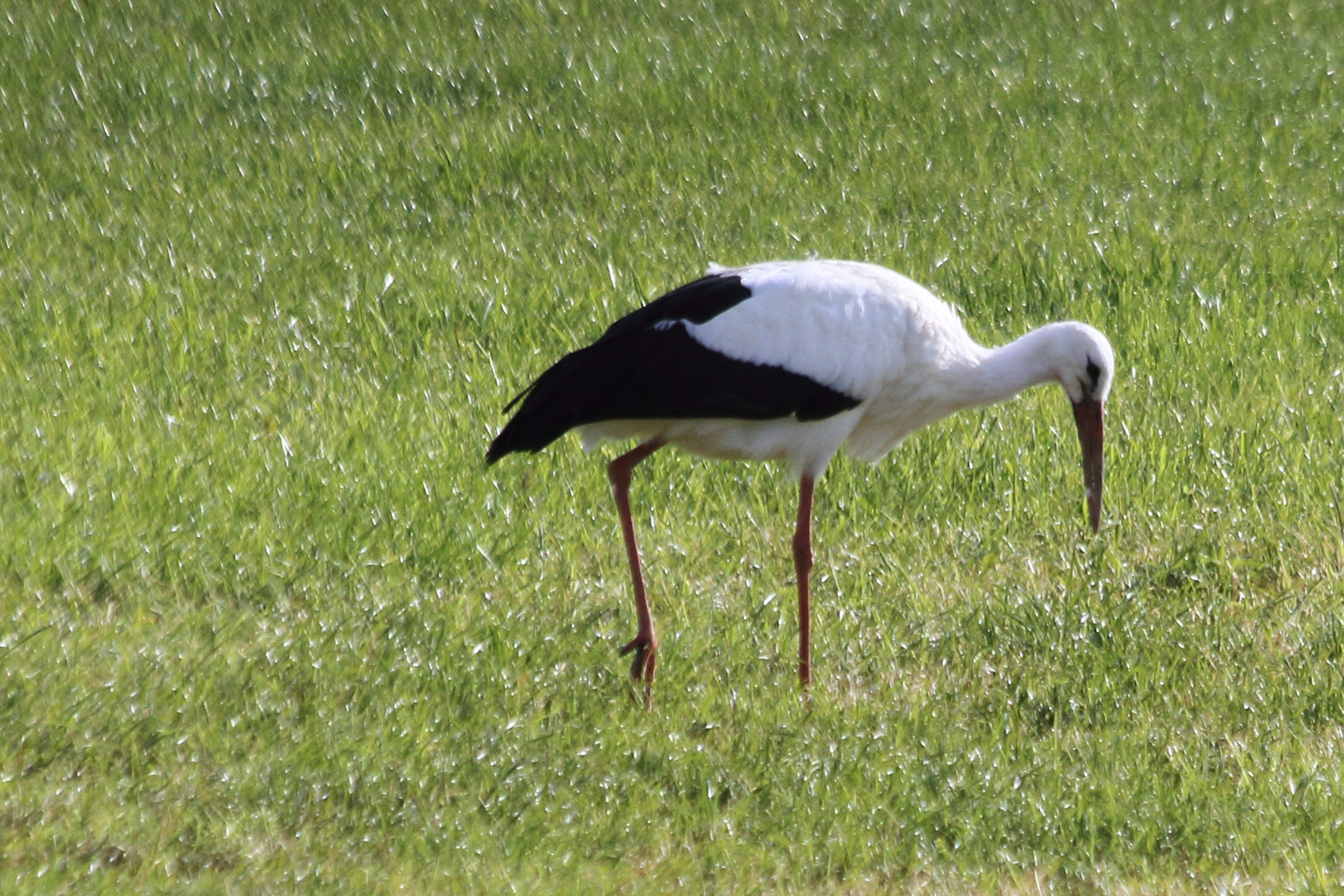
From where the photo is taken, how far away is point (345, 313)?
24.2ft

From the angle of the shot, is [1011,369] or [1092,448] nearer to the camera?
[1011,369]

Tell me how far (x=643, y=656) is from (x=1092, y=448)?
161 centimetres

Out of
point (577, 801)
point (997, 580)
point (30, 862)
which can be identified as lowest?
point (997, 580)

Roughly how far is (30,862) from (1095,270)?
5991mm

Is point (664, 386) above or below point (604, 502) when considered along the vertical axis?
above

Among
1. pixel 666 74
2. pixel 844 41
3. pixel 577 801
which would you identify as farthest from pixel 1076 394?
pixel 844 41

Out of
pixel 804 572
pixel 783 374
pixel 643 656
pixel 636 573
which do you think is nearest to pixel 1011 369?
pixel 783 374

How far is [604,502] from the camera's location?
595 cm

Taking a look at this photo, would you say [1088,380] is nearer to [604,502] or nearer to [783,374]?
[783,374]

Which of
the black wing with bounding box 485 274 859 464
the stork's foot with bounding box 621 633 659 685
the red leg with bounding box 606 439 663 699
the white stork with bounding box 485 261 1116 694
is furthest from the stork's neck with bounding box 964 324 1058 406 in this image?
the stork's foot with bounding box 621 633 659 685

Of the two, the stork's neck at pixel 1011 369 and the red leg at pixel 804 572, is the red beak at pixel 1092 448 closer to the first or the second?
the stork's neck at pixel 1011 369

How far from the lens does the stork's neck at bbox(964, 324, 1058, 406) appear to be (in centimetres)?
524

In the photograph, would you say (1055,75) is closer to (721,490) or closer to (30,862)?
(721,490)

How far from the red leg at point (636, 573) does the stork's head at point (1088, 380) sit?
1249 mm
